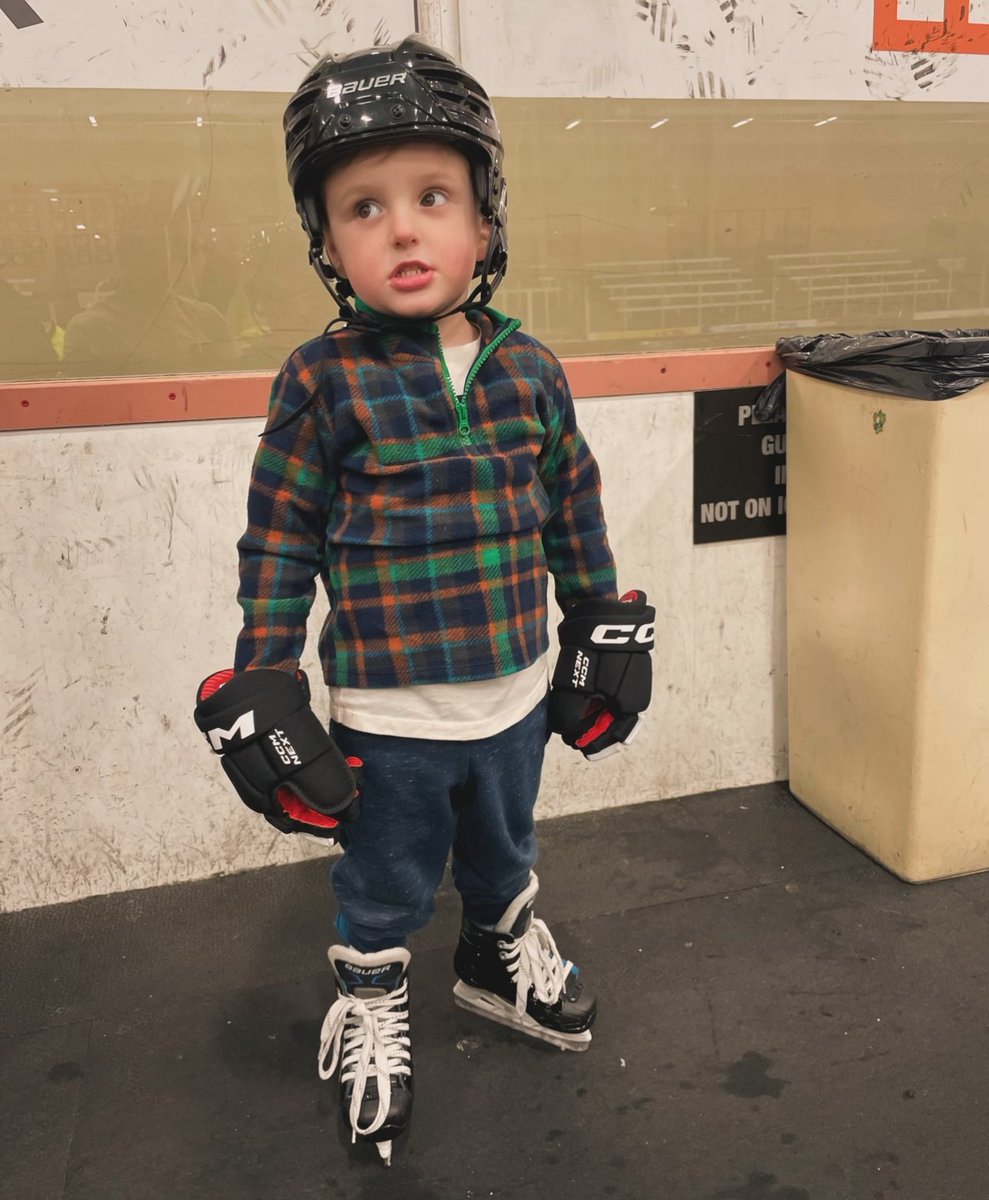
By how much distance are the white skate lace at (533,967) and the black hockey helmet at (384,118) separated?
3.36ft

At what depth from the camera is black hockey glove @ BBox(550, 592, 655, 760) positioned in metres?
1.47

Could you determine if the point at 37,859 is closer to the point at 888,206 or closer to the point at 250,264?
the point at 250,264

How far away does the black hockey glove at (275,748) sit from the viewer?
1.24m

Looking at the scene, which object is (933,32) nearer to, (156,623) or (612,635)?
(612,635)

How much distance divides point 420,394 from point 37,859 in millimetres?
1438

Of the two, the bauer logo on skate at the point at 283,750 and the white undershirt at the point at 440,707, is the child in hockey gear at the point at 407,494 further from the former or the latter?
the bauer logo on skate at the point at 283,750

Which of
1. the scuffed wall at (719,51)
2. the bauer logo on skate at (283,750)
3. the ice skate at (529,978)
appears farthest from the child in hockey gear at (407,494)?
the scuffed wall at (719,51)

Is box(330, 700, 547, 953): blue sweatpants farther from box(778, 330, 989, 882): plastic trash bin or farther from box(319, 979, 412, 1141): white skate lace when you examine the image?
box(778, 330, 989, 882): plastic trash bin

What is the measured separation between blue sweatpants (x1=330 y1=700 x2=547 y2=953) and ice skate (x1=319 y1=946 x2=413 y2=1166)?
1.7 inches

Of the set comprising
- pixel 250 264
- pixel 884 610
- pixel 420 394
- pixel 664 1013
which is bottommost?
pixel 664 1013

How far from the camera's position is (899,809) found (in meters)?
2.03

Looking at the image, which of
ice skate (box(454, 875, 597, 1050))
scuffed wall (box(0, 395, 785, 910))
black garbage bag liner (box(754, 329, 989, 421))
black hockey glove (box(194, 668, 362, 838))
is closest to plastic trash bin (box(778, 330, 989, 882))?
black garbage bag liner (box(754, 329, 989, 421))

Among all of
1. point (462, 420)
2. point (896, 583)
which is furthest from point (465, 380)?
point (896, 583)

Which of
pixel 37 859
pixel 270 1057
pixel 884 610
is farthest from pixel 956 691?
pixel 37 859
